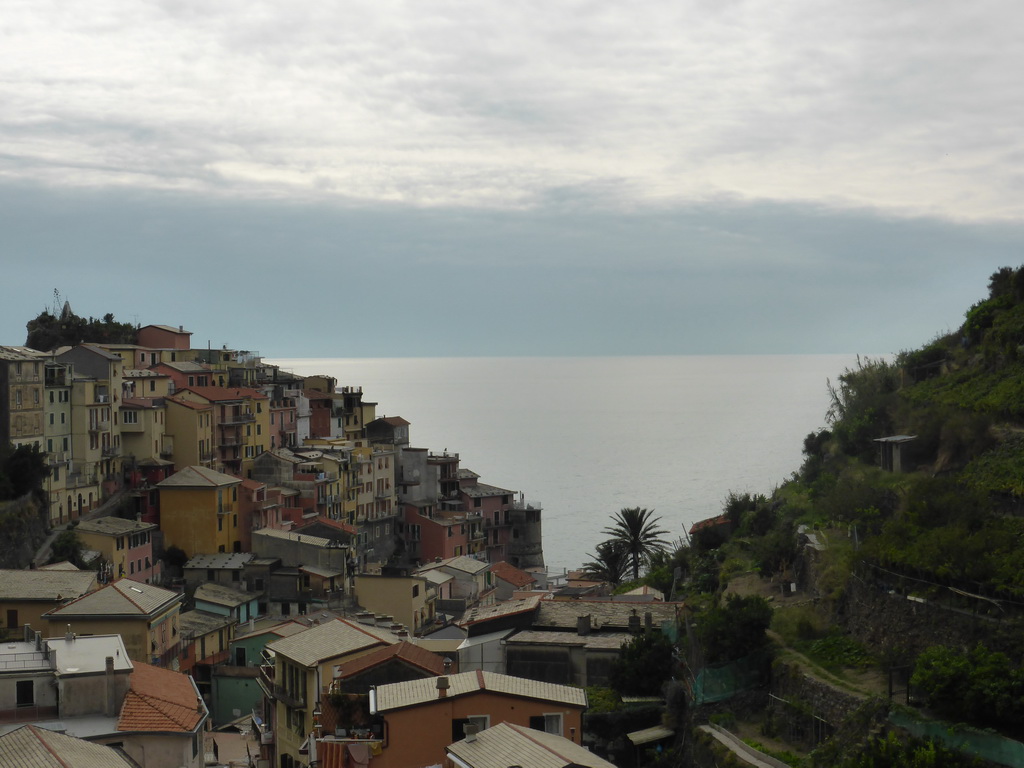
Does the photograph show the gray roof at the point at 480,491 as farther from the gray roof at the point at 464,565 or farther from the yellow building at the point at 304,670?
the yellow building at the point at 304,670

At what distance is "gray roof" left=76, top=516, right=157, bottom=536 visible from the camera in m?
47.5

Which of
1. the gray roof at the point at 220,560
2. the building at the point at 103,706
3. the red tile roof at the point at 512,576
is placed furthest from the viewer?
the red tile roof at the point at 512,576

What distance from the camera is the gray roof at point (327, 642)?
2630cm

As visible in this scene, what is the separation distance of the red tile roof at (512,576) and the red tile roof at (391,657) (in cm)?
2898

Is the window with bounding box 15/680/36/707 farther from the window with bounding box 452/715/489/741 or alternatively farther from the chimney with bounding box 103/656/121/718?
the window with bounding box 452/715/489/741

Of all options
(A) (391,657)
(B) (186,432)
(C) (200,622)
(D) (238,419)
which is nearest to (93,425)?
(B) (186,432)

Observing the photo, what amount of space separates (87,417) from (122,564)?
855cm

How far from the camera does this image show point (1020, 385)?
2973 centimetres

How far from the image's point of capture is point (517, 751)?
709 inches

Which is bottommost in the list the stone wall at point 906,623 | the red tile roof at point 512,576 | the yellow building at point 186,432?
the red tile roof at point 512,576

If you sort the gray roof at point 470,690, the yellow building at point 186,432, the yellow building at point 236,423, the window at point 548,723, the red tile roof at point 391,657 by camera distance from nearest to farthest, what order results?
the gray roof at point 470,690, the window at point 548,723, the red tile roof at point 391,657, the yellow building at point 186,432, the yellow building at point 236,423

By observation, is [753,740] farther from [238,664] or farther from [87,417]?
[87,417]

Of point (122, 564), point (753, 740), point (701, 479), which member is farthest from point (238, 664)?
point (701, 479)

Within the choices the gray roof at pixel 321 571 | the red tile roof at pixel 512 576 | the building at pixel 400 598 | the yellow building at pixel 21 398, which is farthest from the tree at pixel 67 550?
the red tile roof at pixel 512 576
